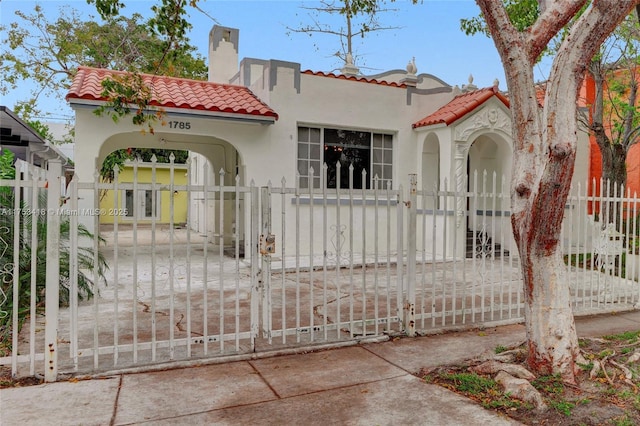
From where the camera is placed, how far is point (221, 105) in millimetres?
10359

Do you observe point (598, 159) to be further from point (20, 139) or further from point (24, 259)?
point (20, 139)

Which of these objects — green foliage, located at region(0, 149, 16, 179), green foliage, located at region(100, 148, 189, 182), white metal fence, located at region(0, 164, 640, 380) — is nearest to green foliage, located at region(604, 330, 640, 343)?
white metal fence, located at region(0, 164, 640, 380)

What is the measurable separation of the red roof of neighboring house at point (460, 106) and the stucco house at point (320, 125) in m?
0.03

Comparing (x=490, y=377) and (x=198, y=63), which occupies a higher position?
(x=198, y=63)

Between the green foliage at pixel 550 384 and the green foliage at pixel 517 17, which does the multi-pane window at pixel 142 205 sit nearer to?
the green foliage at pixel 550 384

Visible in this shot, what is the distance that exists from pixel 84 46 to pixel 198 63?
4.93 metres

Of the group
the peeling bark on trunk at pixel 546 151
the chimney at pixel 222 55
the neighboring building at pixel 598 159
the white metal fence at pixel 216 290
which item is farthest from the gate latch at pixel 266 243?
the neighboring building at pixel 598 159

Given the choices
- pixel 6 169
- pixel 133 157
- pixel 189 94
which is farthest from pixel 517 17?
pixel 133 157

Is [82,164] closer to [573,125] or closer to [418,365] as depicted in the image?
→ [418,365]

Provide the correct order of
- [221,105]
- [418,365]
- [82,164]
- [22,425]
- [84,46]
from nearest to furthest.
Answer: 1. [22,425]
2. [418,365]
3. [82,164]
4. [221,105]
5. [84,46]

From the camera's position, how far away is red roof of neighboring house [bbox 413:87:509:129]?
11594 millimetres

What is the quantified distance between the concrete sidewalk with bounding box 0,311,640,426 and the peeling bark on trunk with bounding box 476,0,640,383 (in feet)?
3.32

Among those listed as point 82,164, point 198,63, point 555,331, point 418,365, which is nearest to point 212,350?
point 418,365

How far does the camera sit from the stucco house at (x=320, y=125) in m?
10.3
